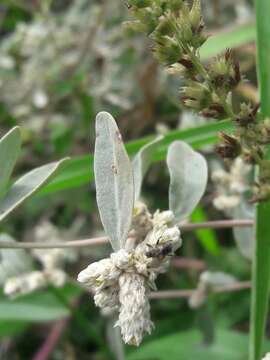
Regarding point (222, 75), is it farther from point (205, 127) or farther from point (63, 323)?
point (63, 323)

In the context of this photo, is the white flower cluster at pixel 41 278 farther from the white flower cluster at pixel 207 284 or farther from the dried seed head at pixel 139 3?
the dried seed head at pixel 139 3

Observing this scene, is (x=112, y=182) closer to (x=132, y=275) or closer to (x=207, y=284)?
(x=132, y=275)

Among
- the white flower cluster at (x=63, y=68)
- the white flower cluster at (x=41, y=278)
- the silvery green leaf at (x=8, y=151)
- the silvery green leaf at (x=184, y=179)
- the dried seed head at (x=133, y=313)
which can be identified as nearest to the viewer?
the dried seed head at (x=133, y=313)

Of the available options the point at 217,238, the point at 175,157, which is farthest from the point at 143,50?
the point at 175,157

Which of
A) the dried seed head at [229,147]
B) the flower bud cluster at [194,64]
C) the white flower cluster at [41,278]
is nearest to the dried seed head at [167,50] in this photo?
the flower bud cluster at [194,64]

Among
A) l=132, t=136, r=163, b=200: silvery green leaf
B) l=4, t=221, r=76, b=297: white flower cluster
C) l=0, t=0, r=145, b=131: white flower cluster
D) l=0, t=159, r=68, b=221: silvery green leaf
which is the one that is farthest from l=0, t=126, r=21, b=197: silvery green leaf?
l=0, t=0, r=145, b=131: white flower cluster

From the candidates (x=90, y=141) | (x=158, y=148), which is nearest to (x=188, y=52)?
(x=158, y=148)

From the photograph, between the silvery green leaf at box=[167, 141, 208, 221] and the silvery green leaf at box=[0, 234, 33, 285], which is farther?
the silvery green leaf at box=[0, 234, 33, 285]

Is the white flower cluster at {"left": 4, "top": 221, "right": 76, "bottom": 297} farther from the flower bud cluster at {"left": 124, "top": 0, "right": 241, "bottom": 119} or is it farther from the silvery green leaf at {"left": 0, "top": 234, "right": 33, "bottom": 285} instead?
the flower bud cluster at {"left": 124, "top": 0, "right": 241, "bottom": 119}
